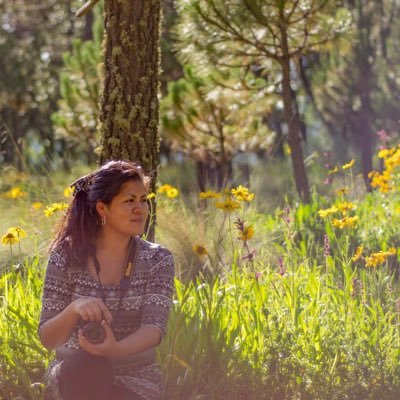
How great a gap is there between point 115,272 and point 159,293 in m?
0.16

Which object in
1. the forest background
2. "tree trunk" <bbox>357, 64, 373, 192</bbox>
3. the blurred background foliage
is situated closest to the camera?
the forest background

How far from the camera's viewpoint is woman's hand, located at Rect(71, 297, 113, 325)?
8.50 ft

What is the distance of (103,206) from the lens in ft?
9.63

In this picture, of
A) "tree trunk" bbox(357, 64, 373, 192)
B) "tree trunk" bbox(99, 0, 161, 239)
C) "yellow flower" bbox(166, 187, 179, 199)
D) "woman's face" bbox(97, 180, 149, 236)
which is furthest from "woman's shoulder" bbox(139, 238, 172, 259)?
"tree trunk" bbox(357, 64, 373, 192)

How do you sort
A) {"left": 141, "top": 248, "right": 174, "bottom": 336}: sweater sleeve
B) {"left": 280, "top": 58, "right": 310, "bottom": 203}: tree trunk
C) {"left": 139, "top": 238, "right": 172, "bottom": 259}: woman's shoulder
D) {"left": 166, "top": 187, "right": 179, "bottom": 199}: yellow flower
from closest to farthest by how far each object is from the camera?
{"left": 141, "top": 248, "right": 174, "bottom": 336}: sweater sleeve, {"left": 139, "top": 238, "right": 172, "bottom": 259}: woman's shoulder, {"left": 166, "top": 187, "right": 179, "bottom": 199}: yellow flower, {"left": 280, "top": 58, "right": 310, "bottom": 203}: tree trunk

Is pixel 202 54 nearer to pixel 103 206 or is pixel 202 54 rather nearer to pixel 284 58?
pixel 284 58

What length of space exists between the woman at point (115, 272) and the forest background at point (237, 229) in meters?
0.52

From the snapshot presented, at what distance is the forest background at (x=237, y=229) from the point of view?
3615 millimetres

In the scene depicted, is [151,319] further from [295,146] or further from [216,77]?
[216,77]

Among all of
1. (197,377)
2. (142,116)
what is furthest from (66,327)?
(142,116)

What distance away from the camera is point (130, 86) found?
4945 mm

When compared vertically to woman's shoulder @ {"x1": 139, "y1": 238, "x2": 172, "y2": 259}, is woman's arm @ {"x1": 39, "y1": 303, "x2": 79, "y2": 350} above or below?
below

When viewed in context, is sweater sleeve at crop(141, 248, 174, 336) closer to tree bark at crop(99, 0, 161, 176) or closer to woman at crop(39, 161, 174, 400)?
woman at crop(39, 161, 174, 400)

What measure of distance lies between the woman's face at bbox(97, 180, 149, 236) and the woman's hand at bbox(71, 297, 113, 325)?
1.14 feet
